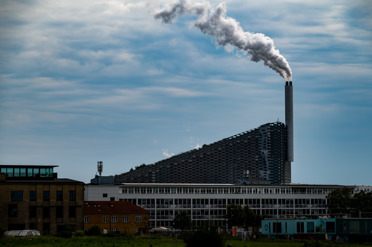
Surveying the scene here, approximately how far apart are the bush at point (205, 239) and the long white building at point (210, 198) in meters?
91.9

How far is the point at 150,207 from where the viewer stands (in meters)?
157

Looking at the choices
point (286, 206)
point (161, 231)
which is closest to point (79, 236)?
point (161, 231)

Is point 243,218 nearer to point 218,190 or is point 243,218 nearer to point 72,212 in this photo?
point 218,190

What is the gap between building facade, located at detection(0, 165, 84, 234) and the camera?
11000 centimetres

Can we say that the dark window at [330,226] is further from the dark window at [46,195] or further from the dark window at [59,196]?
the dark window at [46,195]

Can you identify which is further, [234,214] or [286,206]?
[286,206]

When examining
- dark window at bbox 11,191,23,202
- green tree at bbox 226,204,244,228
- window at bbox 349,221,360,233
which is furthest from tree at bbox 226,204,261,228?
dark window at bbox 11,191,23,202

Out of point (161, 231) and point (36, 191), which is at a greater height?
point (36, 191)

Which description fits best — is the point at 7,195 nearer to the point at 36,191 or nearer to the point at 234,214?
the point at 36,191

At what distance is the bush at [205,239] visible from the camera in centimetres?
5612

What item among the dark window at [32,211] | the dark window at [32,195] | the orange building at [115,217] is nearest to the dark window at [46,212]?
the dark window at [32,211]

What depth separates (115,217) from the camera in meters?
125

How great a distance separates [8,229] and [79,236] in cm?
1787

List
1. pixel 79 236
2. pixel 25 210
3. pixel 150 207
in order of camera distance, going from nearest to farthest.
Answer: pixel 79 236 → pixel 25 210 → pixel 150 207
